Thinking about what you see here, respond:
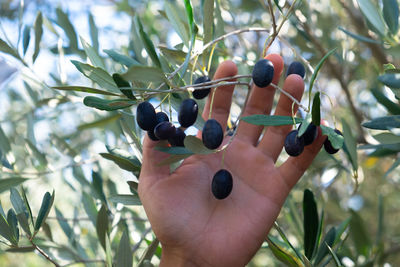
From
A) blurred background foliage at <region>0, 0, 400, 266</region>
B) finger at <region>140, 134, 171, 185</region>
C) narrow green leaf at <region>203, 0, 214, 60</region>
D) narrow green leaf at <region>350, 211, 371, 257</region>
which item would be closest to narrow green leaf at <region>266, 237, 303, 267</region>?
blurred background foliage at <region>0, 0, 400, 266</region>

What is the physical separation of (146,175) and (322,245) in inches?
20.6

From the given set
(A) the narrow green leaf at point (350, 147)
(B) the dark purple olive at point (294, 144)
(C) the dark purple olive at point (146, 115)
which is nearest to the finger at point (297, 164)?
(B) the dark purple olive at point (294, 144)

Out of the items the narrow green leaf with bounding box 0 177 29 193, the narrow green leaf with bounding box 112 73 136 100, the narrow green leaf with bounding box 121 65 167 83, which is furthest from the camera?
the narrow green leaf with bounding box 0 177 29 193

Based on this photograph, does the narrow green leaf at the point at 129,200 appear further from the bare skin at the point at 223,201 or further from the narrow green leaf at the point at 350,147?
the narrow green leaf at the point at 350,147

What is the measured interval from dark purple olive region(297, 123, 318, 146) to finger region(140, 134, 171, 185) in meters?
0.33

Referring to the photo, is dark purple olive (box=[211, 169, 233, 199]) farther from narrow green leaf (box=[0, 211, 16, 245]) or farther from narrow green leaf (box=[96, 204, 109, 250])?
narrow green leaf (box=[0, 211, 16, 245])

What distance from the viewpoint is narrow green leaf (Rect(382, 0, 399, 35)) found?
0.82m

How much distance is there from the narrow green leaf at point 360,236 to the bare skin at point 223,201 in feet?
1.65

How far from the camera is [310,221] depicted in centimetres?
112

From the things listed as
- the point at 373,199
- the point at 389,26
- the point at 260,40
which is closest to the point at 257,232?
the point at 389,26

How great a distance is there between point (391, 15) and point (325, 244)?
0.60 metres

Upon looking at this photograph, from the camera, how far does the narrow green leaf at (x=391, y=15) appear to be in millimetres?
819

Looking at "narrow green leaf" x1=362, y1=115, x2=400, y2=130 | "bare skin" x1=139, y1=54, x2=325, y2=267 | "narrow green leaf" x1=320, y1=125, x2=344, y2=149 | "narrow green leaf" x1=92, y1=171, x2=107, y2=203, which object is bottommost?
"narrow green leaf" x1=92, y1=171, x2=107, y2=203

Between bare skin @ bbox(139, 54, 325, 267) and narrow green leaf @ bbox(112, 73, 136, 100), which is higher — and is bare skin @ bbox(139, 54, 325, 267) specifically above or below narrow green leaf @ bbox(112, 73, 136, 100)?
below
